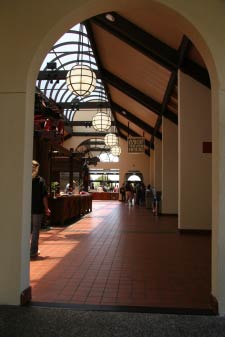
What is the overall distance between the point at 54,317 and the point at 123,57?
867 cm

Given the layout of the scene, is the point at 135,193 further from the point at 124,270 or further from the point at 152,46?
the point at 124,270

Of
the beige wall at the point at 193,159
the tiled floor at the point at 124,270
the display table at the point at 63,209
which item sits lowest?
the tiled floor at the point at 124,270

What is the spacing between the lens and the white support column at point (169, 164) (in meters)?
13.5

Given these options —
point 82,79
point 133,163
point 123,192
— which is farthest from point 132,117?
point 82,79

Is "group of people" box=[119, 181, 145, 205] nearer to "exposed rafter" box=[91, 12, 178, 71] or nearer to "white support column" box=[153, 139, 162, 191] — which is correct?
"white support column" box=[153, 139, 162, 191]

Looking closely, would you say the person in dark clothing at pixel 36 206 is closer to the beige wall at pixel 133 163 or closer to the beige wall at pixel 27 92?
the beige wall at pixel 27 92

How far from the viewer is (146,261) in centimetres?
592

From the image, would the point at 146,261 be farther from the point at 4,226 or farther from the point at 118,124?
the point at 118,124

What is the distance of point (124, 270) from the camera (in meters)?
5.29

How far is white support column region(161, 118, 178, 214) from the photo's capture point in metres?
13.5

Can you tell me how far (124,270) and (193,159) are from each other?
→ 4.27m

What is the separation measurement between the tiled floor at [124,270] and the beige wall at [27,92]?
1.89ft

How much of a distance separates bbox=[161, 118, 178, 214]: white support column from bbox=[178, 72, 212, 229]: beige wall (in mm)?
4672

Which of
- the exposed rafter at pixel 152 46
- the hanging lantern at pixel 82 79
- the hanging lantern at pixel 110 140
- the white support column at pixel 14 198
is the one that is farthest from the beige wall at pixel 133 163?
the white support column at pixel 14 198
